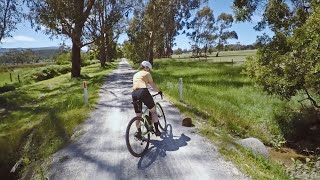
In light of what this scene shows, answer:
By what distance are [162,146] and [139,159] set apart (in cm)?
102

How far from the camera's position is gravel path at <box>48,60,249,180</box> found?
6840 mm

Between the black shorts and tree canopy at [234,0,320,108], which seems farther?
tree canopy at [234,0,320,108]

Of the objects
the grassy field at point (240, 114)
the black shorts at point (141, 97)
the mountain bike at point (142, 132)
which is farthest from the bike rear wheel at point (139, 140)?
the grassy field at point (240, 114)

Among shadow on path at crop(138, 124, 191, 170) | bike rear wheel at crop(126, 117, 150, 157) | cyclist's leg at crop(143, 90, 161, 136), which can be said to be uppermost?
cyclist's leg at crop(143, 90, 161, 136)

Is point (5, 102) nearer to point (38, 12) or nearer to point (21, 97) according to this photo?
point (21, 97)

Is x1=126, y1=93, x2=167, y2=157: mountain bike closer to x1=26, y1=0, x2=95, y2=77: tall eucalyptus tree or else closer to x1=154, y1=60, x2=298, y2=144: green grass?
x1=154, y1=60, x2=298, y2=144: green grass

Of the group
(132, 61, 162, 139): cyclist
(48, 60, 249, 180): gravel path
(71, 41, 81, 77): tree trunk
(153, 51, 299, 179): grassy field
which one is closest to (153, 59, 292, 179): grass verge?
(153, 51, 299, 179): grassy field

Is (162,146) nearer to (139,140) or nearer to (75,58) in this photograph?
(139,140)

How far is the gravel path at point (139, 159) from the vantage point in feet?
22.4

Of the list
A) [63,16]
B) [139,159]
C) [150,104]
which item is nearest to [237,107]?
[150,104]

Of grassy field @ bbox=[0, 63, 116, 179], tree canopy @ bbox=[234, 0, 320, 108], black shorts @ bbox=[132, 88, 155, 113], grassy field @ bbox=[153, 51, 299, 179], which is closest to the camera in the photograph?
grassy field @ bbox=[153, 51, 299, 179]

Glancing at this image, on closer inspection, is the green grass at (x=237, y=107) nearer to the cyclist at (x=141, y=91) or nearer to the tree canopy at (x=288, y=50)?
the tree canopy at (x=288, y=50)

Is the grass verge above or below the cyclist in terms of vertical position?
below

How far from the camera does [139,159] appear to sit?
7.63 meters
